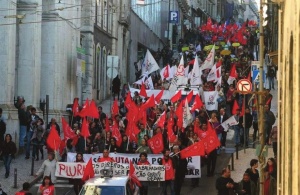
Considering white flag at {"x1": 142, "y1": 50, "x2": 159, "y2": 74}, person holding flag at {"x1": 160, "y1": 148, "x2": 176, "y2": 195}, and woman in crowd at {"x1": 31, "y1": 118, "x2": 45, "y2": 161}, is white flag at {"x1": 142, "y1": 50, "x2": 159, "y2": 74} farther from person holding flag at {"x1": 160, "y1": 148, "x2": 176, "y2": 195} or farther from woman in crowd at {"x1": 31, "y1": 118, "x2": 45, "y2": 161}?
person holding flag at {"x1": 160, "y1": 148, "x2": 176, "y2": 195}

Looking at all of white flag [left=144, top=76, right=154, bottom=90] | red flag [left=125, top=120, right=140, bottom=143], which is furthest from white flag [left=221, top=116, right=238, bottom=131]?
white flag [left=144, top=76, right=154, bottom=90]

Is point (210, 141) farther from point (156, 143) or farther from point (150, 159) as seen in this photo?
point (150, 159)

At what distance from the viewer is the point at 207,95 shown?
125 feet

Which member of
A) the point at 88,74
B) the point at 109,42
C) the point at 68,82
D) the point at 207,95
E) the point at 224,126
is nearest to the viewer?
the point at 224,126

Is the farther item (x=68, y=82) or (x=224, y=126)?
(x=68, y=82)

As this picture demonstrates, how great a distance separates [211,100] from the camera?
37.8 m

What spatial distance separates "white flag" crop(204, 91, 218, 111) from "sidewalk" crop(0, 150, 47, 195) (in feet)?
32.8

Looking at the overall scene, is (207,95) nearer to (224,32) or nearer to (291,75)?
(291,75)

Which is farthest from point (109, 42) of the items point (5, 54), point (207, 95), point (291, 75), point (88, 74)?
point (291, 75)

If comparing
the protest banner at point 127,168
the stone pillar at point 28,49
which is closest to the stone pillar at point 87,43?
the stone pillar at point 28,49

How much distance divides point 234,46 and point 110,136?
3957 centimetres

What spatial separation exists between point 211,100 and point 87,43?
38.3 feet

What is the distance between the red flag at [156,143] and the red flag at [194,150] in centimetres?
160

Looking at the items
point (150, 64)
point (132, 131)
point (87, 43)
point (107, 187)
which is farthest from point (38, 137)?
point (87, 43)
